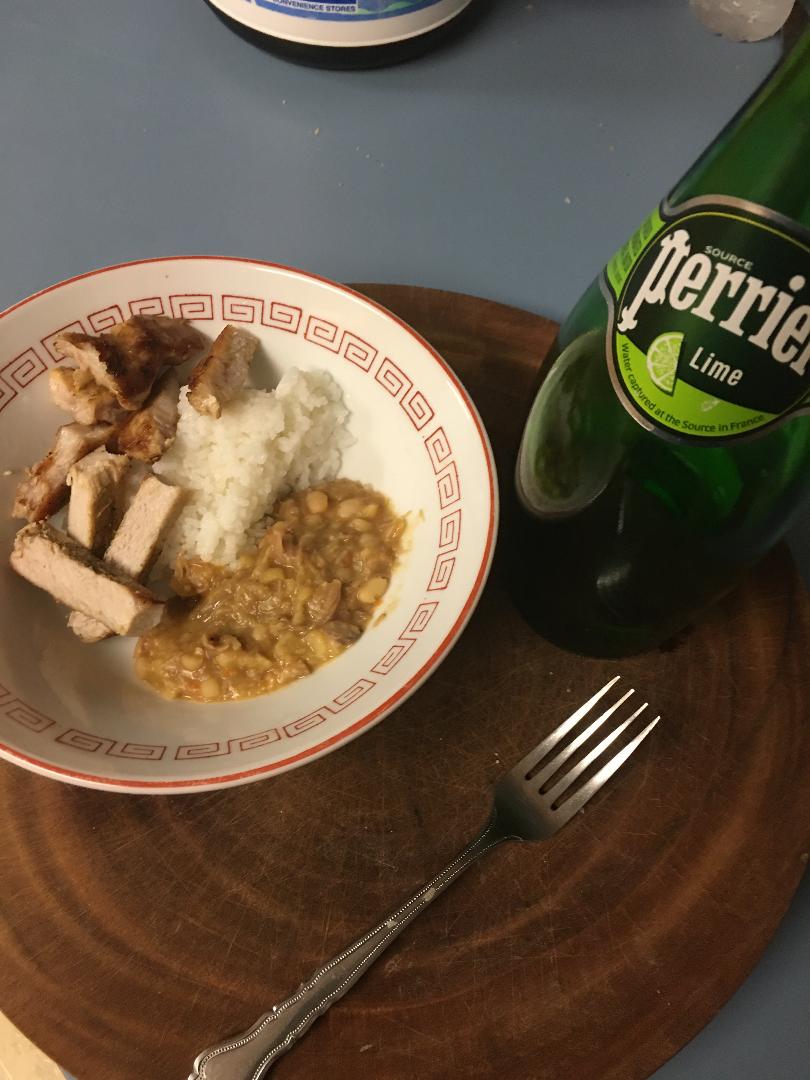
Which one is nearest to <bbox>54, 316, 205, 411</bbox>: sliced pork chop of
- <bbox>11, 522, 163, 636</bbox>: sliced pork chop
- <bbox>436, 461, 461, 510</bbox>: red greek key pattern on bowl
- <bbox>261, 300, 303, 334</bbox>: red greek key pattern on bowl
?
<bbox>261, 300, 303, 334</bbox>: red greek key pattern on bowl

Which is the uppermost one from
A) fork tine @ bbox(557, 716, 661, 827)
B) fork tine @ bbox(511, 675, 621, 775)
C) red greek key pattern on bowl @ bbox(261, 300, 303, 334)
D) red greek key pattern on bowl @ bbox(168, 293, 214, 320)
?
red greek key pattern on bowl @ bbox(168, 293, 214, 320)

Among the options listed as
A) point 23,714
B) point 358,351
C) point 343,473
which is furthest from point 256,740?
point 358,351

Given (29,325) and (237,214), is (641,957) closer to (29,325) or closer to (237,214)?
(29,325)

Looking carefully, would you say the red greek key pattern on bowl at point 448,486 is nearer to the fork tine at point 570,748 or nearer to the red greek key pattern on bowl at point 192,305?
the fork tine at point 570,748

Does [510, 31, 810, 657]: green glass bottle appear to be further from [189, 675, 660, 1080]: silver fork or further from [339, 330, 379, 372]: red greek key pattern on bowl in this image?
[339, 330, 379, 372]: red greek key pattern on bowl

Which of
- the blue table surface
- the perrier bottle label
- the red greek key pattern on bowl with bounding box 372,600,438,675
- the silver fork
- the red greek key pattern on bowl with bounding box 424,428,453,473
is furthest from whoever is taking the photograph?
the blue table surface
